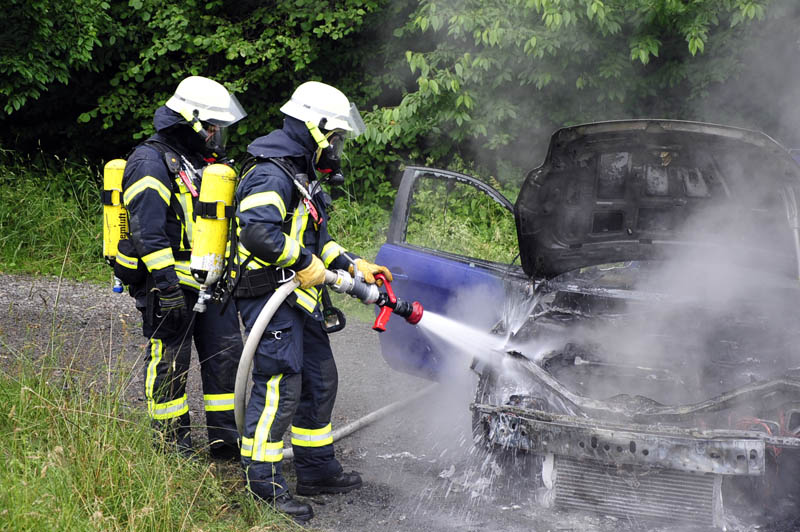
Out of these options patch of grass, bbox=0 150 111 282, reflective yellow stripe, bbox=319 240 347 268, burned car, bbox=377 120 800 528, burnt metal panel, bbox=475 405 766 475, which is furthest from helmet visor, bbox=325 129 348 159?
patch of grass, bbox=0 150 111 282

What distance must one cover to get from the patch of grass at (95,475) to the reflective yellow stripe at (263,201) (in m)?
1.00

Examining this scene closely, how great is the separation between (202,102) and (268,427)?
1.72 m

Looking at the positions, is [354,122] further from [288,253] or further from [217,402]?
[217,402]

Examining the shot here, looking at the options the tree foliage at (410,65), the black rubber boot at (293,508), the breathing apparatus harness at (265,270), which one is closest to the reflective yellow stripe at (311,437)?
the black rubber boot at (293,508)

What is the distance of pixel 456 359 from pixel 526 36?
4.52 metres

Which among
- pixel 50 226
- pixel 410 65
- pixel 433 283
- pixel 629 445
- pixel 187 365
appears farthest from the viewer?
pixel 50 226

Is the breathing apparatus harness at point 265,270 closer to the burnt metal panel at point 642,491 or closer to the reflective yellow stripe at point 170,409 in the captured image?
the reflective yellow stripe at point 170,409

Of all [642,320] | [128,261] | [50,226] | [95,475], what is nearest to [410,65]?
[50,226]

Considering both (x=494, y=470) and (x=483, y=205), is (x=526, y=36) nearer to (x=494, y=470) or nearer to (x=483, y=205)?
(x=483, y=205)

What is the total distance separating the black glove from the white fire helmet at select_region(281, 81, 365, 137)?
106 centimetres

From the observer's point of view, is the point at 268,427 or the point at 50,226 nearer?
the point at 268,427

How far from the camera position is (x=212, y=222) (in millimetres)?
3715

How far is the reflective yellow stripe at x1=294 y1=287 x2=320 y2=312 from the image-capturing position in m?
3.69

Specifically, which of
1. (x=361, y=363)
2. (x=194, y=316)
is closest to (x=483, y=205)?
(x=361, y=363)
